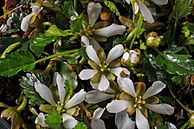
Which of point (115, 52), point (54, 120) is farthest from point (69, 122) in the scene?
point (115, 52)

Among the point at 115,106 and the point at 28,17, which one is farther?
the point at 28,17

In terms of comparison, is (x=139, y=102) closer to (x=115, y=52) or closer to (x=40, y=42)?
(x=115, y=52)

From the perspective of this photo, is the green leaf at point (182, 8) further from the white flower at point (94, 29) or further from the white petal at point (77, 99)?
the white petal at point (77, 99)

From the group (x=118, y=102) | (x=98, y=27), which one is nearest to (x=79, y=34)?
(x=98, y=27)

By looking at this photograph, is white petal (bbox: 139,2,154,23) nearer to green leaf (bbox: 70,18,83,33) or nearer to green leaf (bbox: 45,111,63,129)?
green leaf (bbox: 70,18,83,33)

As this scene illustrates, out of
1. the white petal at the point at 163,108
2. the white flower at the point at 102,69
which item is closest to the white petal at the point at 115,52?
the white flower at the point at 102,69
